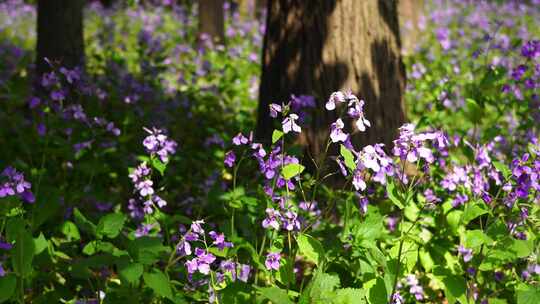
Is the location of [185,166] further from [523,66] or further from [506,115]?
[506,115]

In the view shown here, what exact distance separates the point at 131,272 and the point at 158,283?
0.10 meters

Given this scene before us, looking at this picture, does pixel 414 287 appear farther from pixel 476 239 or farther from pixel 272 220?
pixel 272 220

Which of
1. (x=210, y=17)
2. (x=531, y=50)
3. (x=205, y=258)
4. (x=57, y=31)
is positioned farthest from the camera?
(x=210, y=17)

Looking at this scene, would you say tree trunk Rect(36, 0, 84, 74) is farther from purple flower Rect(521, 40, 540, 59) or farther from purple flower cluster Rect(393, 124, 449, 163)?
purple flower cluster Rect(393, 124, 449, 163)

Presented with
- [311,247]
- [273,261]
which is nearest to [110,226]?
[273,261]

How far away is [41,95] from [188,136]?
1156mm

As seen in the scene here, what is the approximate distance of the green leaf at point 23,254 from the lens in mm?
2205

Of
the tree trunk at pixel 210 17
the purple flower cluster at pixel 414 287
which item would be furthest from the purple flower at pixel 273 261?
the tree trunk at pixel 210 17

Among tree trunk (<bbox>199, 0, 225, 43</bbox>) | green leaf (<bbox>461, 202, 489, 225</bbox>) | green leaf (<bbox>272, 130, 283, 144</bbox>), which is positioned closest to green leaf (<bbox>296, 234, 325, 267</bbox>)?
green leaf (<bbox>272, 130, 283, 144</bbox>)

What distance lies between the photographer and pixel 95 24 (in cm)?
1142

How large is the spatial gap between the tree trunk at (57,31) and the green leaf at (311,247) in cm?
319

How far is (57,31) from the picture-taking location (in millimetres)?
4887

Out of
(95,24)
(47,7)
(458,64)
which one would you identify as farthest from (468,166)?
(95,24)

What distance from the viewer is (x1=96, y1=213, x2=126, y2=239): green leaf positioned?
2.50 m
